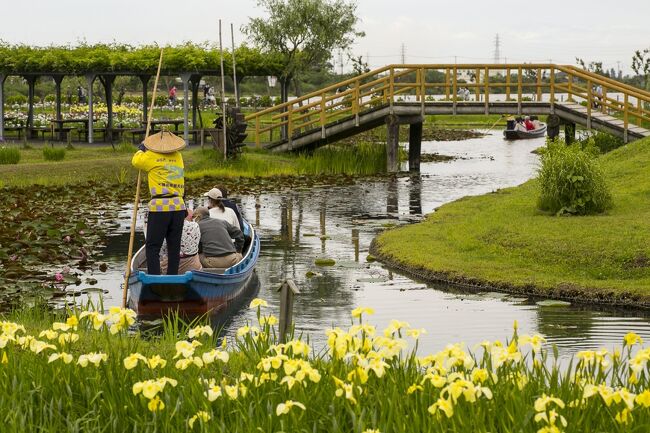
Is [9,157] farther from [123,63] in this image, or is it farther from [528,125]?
[528,125]

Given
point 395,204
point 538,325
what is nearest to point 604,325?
point 538,325

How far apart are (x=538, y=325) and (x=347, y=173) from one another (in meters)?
22.4

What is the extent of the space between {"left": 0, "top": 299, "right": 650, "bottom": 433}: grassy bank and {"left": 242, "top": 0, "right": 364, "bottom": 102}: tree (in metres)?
41.4

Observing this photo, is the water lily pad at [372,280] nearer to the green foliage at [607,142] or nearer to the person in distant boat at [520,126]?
the green foliage at [607,142]

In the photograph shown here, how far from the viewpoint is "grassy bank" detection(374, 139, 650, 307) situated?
1681cm

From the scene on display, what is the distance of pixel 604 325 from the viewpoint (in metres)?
14.5

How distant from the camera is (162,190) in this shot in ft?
50.0

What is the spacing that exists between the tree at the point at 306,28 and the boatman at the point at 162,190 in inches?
1331

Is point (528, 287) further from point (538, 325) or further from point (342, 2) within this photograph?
point (342, 2)

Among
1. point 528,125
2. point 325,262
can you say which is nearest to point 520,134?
point 528,125

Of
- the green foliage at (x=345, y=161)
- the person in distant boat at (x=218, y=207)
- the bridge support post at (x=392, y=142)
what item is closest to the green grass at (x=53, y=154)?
the green foliage at (x=345, y=161)

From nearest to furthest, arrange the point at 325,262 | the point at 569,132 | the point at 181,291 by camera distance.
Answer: the point at 181,291
the point at 325,262
the point at 569,132

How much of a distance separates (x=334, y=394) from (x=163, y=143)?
27.1 ft

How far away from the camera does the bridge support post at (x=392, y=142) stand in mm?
37250
